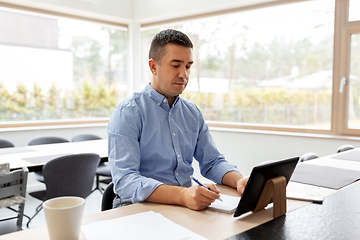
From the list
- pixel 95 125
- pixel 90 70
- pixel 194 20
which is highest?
pixel 194 20

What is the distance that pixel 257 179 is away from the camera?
38.5 inches

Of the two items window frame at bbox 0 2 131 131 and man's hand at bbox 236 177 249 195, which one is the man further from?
window frame at bbox 0 2 131 131

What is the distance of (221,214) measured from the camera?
1077 mm

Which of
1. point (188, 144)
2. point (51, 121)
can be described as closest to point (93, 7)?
point (51, 121)

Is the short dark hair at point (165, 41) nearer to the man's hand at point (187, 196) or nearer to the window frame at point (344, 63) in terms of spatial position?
the man's hand at point (187, 196)

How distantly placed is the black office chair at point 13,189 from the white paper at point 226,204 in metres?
1.41

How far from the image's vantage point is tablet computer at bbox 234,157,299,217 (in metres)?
0.96

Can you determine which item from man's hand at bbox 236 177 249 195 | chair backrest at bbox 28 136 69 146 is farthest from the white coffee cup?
chair backrest at bbox 28 136 69 146

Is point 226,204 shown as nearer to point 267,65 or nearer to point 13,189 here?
point 13,189

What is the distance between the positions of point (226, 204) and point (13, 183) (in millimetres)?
1524

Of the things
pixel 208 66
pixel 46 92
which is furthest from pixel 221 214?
pixel 46 92

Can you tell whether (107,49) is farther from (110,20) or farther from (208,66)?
(208,66)

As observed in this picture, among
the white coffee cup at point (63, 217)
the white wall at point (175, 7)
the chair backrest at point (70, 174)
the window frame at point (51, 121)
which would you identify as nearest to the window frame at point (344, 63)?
the white wall at point (175, 7)

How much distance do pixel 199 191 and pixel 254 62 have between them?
3.82 m
